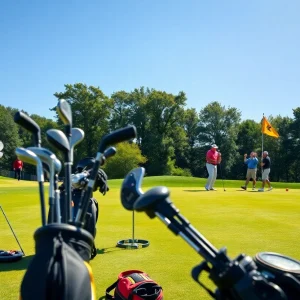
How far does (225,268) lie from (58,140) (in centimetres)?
98

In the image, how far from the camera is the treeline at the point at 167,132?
5316 centimetres

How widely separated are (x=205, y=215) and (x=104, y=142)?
6241 millimetres

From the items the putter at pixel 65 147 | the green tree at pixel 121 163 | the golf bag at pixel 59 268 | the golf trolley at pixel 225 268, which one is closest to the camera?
the golf trolley at pixel 225 268

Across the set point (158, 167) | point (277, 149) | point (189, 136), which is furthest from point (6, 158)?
point (277, 149)

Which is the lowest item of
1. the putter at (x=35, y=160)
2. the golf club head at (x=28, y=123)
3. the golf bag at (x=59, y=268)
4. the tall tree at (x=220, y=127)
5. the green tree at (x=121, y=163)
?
the green tree at (x=121, y=163)

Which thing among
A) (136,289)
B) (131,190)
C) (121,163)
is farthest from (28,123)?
(121,163)

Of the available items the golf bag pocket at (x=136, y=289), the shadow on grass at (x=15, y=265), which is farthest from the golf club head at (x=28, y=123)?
the shadow on grass at (x=15, y=265)

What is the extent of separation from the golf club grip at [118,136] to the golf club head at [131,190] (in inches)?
8.7

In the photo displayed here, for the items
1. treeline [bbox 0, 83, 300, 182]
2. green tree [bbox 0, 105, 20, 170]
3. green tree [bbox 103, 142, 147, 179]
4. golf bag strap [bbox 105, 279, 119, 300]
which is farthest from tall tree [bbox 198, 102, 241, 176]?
golf bag strap [bbox 105, 279, 119, 300]

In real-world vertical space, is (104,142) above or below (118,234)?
above

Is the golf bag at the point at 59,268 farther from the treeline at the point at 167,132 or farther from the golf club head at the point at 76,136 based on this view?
the treeline at the point at 167,132

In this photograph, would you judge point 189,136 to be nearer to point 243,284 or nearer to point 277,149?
point 277,149

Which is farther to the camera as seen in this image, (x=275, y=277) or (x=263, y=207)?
(x=263, y=207)

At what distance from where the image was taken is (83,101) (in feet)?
174
